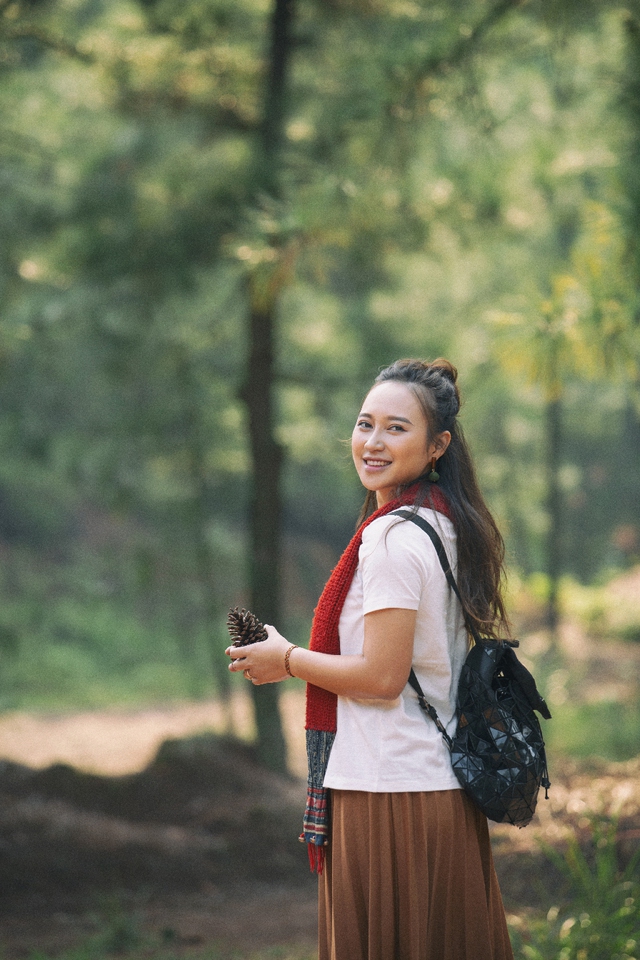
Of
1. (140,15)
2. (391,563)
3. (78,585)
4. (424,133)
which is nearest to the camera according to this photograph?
(391,563)

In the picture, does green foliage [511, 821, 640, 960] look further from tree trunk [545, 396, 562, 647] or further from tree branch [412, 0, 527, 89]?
tree trunk [545, 396, 562, 647]

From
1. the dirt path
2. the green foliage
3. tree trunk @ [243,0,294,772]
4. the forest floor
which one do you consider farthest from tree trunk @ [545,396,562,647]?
the green foliage

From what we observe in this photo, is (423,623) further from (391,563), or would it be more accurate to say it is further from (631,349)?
(631,349)

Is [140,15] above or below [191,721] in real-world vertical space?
above

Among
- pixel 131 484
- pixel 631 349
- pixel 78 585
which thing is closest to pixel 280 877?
pixel 131 484

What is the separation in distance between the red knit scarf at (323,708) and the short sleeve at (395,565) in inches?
3.4

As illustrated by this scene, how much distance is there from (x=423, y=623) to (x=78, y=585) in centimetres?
1307

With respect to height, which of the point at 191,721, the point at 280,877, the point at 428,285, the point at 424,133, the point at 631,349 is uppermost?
the point at 428,285

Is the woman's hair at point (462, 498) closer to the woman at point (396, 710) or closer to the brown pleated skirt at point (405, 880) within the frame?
the woman at point (396, 710)

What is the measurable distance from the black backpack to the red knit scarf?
18 cm

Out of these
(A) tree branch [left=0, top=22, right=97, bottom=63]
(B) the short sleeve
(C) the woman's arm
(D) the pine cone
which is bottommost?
(C) the woman's arm

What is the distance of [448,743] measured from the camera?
200 cm

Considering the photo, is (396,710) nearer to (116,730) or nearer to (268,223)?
(268,223)

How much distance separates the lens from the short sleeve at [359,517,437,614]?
188cm
